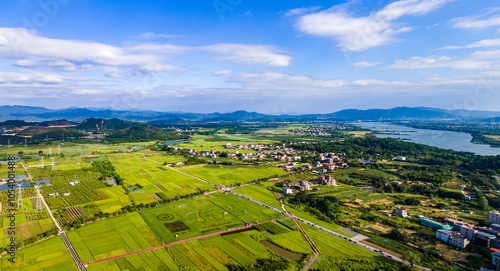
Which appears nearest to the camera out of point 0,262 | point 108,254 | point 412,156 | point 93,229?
point 0,262

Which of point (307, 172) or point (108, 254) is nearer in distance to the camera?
point (108, 254)

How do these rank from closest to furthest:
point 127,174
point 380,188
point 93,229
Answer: point 93,229, point 380,188, point 127,174

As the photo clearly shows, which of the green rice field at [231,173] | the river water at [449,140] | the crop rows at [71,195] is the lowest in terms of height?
the crop rows at [71,195]

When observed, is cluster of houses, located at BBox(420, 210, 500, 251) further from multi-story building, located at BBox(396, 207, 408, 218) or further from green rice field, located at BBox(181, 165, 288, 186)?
green rice field, located at BBox(181, 165, 288, 186)

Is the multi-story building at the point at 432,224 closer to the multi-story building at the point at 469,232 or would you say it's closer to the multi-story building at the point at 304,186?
the multi-story building at the point at 469,232

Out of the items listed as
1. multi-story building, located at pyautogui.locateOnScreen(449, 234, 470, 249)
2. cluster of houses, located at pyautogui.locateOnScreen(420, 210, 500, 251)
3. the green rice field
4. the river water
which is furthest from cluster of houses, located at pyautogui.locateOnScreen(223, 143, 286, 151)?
multi-story building, located at pyautogui.locateOnScreen(449, 234, 470, 249)

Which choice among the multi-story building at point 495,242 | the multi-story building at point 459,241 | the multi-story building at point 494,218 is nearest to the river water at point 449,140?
the multi-story building at point 494,218

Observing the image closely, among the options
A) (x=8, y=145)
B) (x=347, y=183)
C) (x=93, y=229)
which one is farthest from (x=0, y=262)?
(x=8, y=145)

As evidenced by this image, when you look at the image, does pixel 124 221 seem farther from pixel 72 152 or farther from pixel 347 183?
pixel 72 152
